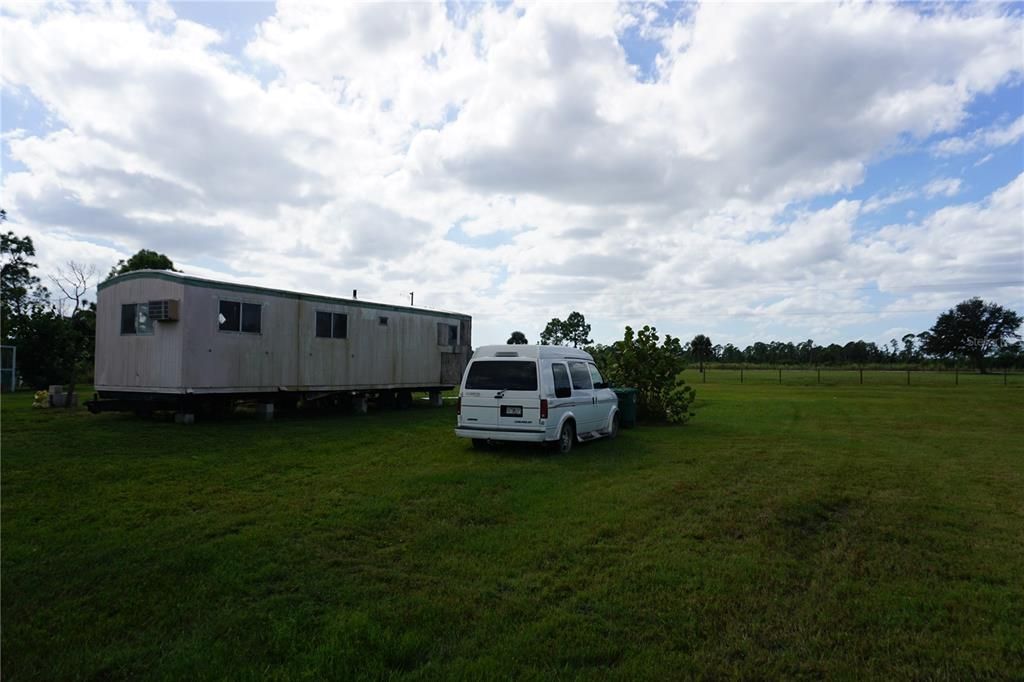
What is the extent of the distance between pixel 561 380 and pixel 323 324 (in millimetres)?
7798

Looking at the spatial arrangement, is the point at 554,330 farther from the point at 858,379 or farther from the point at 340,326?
the point at 340,326

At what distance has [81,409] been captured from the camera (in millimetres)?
17297

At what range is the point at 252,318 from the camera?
15.6 m

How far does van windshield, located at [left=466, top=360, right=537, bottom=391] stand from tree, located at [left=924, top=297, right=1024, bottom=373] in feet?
315

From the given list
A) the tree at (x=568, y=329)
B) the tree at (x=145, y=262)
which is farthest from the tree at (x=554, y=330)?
the tree at (x=145, y=262)

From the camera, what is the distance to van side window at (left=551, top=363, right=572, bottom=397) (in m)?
12.1

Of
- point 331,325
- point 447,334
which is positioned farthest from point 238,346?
point 447,334

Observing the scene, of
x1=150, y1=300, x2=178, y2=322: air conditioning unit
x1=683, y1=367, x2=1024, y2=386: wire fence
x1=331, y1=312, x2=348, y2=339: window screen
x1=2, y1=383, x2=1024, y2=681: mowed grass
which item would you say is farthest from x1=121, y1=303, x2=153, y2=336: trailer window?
x1=683, y1=367, x2=1024, y2=386: wire fence

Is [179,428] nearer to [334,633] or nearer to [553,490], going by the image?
[553,490]

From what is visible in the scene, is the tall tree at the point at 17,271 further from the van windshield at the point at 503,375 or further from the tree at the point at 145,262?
the van windshield at the point at 503,375

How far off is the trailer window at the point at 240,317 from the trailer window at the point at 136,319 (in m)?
1.45

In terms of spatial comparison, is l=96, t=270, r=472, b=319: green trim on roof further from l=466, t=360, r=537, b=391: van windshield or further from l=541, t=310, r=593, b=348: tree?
l=541, t=310, r=593, b=348: tree

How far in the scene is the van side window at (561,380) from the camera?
39.6ft

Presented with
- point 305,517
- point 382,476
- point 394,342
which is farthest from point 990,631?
point 394,342
